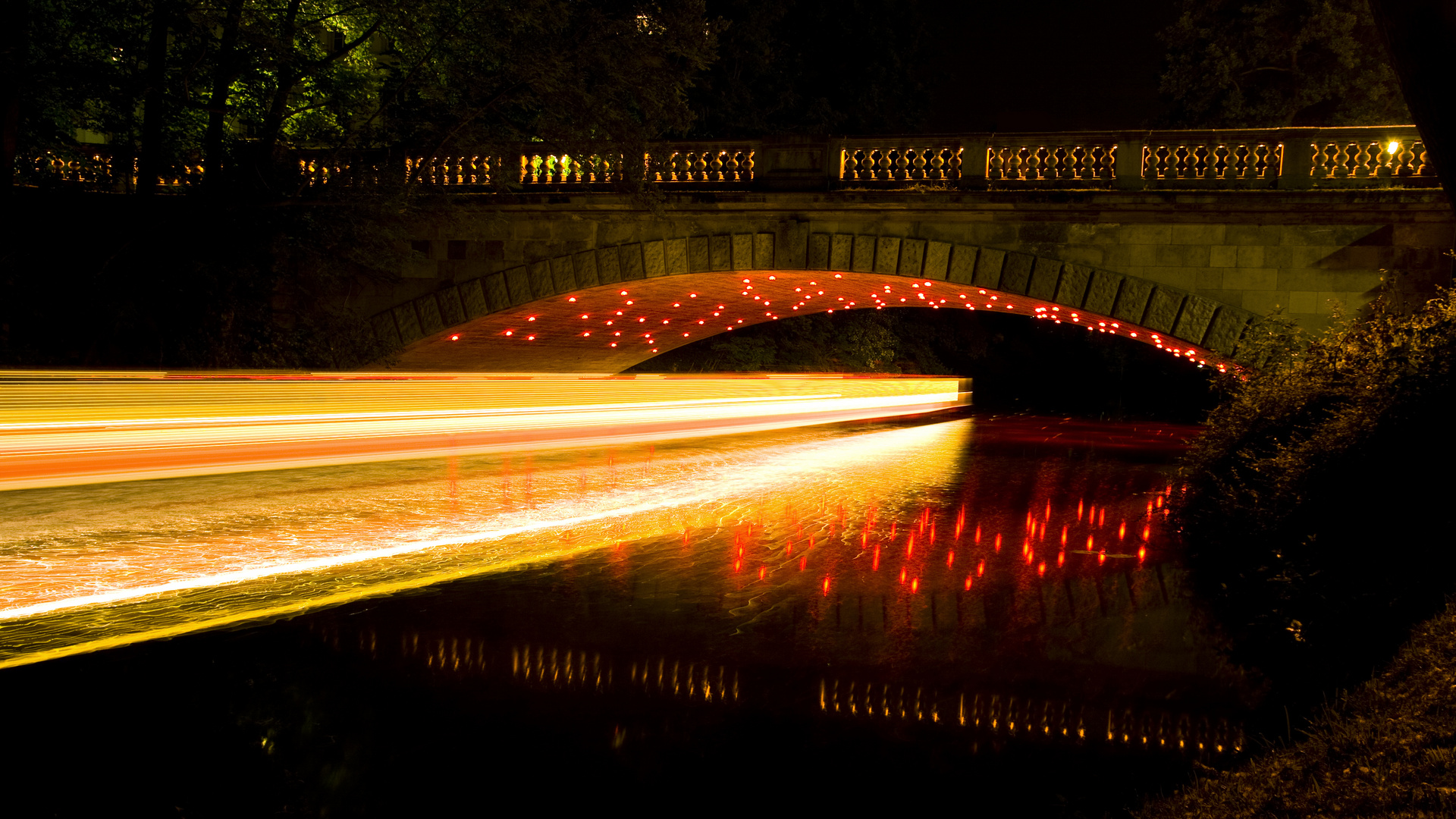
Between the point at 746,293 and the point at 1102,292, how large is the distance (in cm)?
867

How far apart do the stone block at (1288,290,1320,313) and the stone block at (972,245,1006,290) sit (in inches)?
174

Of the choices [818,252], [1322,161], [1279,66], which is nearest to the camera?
[1322,161]

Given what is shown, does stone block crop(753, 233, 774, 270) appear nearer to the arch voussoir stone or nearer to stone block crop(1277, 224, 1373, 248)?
the arch voussoir stone

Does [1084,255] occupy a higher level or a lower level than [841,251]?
lower

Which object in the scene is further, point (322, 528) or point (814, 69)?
point (814, 69)

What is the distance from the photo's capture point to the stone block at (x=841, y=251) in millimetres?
20109

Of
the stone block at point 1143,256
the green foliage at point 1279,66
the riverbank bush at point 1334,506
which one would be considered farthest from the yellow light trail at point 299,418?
the green foliage at point 1279,66

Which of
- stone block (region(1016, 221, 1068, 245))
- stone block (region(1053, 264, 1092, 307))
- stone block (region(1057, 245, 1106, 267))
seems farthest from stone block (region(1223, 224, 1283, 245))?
stone block (region(1016, 221, 1068, 245))

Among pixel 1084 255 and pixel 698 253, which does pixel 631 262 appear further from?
pixel 1084 255

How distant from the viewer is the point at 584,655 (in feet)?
17.3

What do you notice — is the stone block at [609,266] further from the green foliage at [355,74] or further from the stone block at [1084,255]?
the stone block at [1084,255]

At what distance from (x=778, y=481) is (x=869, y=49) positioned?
1123 inches

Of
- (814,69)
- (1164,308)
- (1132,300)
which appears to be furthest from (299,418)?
(814,69)

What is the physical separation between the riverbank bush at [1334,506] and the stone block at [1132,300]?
9.03 metres
